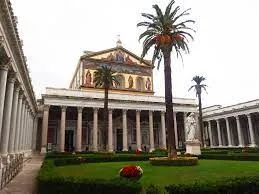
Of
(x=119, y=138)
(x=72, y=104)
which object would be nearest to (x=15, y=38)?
(x=72, y=104)

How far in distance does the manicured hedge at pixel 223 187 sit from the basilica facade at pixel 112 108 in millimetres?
38211

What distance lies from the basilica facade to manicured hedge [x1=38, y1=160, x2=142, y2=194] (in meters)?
35.4

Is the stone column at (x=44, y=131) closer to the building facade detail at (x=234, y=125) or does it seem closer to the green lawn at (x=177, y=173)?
the green lawn at (x=177, y=173)

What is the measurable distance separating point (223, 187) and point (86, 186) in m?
4.22

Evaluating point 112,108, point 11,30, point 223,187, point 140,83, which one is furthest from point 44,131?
point 223,187

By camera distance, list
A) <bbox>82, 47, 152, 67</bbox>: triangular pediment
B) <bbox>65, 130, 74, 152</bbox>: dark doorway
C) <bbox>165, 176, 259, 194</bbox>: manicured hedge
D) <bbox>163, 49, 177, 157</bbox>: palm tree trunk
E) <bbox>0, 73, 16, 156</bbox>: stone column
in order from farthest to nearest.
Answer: <bbox>82, 47, 152, 67</bbox>: triangular pediment
<bbox>65, 130, 74, 152</bbox>: dark doorway
<bbox>163, 49, 177, 157</bbox>: palm tree trunk
<bbox>0, 73, 16, 156</bbox>: stone column
<bbox>165, 176, 259, 194</bbox>: manicured hedge

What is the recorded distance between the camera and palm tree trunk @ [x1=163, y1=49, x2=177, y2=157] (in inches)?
848

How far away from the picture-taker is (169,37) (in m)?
23.4

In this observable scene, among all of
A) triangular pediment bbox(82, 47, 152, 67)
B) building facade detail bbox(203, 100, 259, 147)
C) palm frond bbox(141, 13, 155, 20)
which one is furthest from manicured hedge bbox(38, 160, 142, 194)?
building facade detail bbox(203, 100, 259, 147)

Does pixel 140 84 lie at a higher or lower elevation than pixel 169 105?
higher

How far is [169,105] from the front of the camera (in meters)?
22.6

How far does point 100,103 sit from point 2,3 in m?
34.3

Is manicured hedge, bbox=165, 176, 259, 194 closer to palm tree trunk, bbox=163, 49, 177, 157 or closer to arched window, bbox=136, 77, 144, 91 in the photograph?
palm tree trunk, bbox=163, 49, 177, 157

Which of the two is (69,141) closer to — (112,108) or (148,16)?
(112,108)
